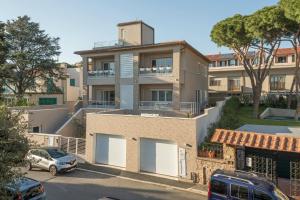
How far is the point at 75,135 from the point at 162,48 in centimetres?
1303

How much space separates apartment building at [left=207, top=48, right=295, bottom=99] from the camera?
4732cm

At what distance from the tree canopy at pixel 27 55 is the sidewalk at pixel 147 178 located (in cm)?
2170

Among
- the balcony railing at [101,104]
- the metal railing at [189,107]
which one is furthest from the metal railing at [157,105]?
the balcony railing at [101,104]

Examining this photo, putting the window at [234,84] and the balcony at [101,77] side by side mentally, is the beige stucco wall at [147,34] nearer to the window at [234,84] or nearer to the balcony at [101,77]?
the balcony at [101,77]

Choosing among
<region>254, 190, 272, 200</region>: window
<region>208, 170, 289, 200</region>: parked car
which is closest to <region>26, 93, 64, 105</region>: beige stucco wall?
<region>208, 170, 289, 200</region>: parked car

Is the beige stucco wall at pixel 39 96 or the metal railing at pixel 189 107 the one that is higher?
the beige stucco wall at pixel 39 96

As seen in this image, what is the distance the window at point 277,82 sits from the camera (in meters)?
47.6

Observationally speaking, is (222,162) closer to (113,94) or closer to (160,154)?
(160,154)

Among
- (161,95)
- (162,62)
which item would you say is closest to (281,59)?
(162,62)

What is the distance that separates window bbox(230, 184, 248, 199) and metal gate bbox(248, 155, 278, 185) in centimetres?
430

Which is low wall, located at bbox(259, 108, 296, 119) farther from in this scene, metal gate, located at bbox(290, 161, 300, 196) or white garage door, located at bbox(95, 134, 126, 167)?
white garage door, located at bbox(95, 134, 126, 167)

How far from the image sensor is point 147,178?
18.9 meters

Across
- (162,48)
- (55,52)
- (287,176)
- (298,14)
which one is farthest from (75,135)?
(298,14)

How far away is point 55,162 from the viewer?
63.9ft
